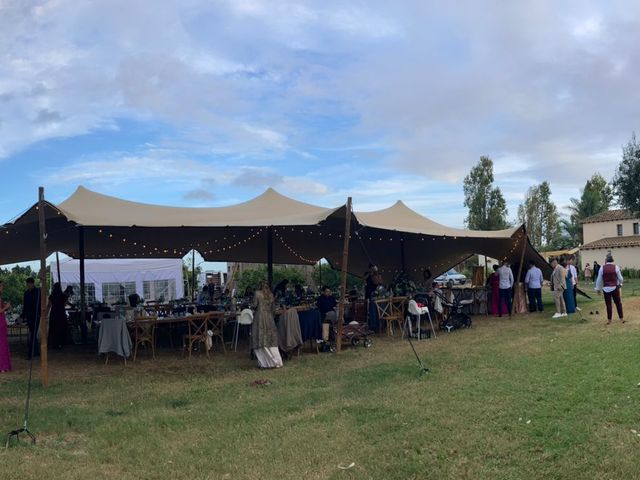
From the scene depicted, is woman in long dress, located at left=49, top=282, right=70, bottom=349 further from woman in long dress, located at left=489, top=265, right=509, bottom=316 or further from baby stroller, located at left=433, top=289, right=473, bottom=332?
woman in long dress, located at left=489, top=265, right=509, bottom=316

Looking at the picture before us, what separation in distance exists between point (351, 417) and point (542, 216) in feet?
141

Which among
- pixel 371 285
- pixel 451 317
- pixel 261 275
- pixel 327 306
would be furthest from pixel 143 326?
pixel 261 275

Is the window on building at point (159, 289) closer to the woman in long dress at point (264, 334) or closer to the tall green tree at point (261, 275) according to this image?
the tall green tree at point (261, 275)

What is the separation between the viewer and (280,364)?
786 cm

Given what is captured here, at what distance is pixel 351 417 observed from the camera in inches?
199

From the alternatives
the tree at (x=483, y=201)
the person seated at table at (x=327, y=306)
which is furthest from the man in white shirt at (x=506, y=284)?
the tree at (x=483, y=201)

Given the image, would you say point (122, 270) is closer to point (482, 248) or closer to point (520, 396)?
point (482, 248)

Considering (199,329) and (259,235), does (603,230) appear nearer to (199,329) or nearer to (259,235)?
(259,235)

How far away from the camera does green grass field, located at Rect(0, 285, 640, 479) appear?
3.94 m

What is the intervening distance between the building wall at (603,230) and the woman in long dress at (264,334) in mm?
36610

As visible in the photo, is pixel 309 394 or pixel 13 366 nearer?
pixel 309 394

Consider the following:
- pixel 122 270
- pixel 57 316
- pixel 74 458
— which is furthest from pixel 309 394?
pixel 122 270

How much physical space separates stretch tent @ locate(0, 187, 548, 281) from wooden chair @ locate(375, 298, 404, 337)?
4.49 ft

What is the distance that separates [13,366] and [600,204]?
44912 mm
